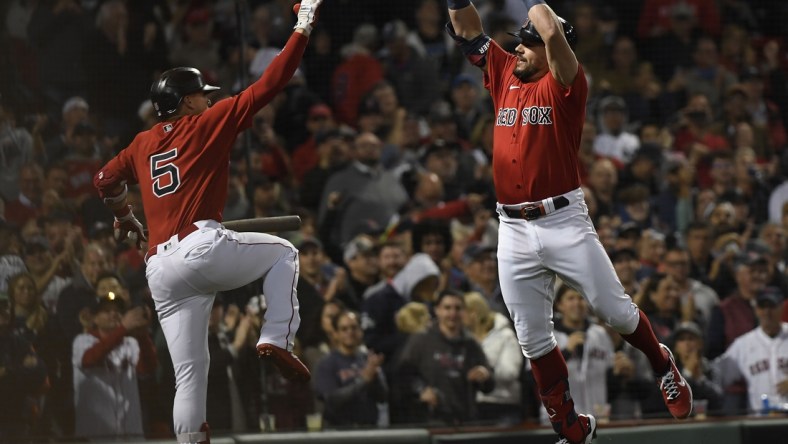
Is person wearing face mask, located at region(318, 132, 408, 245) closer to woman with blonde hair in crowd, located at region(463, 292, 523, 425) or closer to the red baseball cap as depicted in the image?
Result: the red baseball cap

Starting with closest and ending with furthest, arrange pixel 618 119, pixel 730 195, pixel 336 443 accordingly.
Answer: pixel 336 443 → pixel 730 195 → pixel 618 119

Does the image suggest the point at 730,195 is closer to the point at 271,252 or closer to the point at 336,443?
→ the point at 336,443

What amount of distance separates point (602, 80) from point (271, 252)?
7194 mm

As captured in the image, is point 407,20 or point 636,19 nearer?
point 407,20

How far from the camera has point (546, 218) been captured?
5660mm

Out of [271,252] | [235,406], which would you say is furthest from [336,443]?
[271,252]

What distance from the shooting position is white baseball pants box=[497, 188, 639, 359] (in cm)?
562

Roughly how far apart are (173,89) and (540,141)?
151cm

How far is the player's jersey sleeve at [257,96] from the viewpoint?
220 inches

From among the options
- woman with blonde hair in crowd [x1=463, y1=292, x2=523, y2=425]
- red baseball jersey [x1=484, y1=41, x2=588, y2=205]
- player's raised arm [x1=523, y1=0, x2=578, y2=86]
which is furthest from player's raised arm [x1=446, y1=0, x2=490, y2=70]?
woman with blonde hair in crowd [x1=463, y1=292, x2=523, y2=425]

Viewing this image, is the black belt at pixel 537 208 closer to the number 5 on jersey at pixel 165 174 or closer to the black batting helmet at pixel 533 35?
the black batting helmet at pixel 533 35

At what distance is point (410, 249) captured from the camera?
9289mm

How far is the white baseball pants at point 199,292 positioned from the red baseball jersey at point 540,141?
3.32 ft

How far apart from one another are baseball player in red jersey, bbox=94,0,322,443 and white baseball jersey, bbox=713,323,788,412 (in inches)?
148
